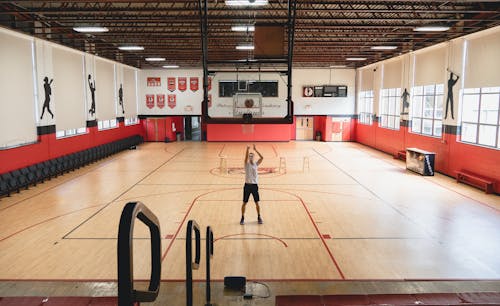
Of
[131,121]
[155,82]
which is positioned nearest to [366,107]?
[155,82]

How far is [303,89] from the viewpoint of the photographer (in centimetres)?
2959

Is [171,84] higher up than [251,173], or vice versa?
[171,84]

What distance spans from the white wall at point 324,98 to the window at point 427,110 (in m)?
9.58

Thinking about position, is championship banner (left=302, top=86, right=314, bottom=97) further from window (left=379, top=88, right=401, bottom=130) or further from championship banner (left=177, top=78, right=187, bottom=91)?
championship banner (left=177, top=78, right=187, bottom=91)

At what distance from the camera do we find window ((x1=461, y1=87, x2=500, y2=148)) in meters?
13.9

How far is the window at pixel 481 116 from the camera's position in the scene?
13.9 m

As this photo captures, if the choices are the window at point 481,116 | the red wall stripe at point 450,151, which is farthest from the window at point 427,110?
the window at point 481,116

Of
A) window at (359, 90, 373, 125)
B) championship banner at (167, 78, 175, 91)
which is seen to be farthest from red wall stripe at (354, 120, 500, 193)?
championship banner at (167, 78, 175, 91)

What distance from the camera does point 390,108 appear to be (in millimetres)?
23906

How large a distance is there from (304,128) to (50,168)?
2093 centimetres

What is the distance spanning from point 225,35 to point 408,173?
383 inches

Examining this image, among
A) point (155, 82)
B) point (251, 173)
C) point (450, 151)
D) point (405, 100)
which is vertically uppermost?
point (155, 82)

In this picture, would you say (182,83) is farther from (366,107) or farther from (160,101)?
(366,107)

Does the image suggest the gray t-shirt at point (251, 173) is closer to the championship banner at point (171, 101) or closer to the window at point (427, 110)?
the window at point (427, 110)
